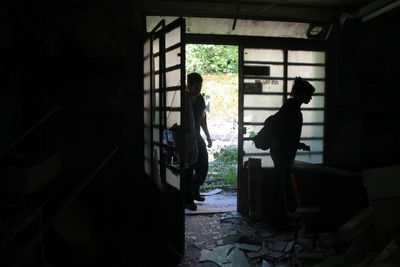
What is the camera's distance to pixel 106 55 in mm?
5242

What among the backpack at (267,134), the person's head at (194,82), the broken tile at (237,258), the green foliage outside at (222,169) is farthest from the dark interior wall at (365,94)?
the green foliage outside at (222,169)

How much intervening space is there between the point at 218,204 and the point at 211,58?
7.18 m

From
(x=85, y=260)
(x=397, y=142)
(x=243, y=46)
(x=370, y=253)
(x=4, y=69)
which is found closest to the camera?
(x=370, y=253)

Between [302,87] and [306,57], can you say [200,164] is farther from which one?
[306,57]

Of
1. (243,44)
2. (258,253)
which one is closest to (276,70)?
(243,44)

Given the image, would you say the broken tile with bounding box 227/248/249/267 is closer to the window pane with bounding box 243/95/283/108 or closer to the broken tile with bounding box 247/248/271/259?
the broken tile with bounding box 247/248/271/259

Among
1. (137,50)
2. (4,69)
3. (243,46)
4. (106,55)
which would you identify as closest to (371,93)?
(243,46)

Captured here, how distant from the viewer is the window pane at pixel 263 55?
5.96 meters

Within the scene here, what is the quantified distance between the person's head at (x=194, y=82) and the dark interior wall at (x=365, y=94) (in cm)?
212

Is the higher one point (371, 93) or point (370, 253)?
point (371, 93)

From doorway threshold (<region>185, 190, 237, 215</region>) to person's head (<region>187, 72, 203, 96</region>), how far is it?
185cm

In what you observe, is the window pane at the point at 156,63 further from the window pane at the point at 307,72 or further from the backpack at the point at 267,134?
the window pane at the point at 307,72

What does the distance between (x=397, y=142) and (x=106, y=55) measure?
15.2 ft

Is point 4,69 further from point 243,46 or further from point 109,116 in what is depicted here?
point 243,46
